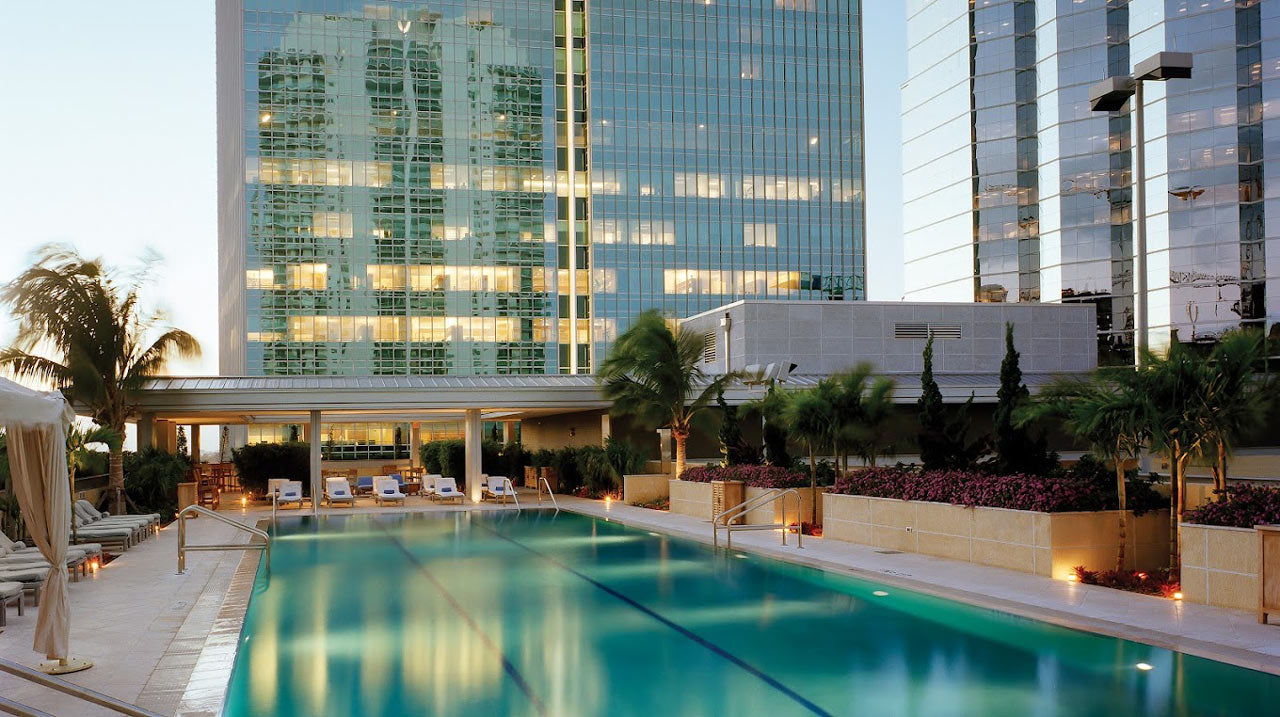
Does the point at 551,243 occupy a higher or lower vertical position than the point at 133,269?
higher

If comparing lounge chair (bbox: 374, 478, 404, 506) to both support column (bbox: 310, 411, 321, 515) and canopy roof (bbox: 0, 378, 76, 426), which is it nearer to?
support column (bbox: 310, 411, 321, 515)

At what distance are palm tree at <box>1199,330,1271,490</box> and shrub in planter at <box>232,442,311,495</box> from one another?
2779cm

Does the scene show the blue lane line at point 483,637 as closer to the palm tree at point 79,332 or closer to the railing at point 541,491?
the railing at point 541,491

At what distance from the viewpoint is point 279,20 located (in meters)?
67.9

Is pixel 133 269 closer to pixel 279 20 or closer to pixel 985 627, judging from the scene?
pixel 985 627

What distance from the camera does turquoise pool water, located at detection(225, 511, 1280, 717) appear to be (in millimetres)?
7930

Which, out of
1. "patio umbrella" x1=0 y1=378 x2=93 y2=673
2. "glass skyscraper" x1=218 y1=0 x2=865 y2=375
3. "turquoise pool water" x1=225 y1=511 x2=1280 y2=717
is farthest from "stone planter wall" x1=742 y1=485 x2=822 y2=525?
"glass skyscraper" x1=218 y1=0 x2=865 y2=375

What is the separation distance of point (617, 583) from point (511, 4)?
64922 mm

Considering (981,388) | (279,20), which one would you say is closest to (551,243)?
(279,20)

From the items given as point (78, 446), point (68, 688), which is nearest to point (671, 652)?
point (68, 688)

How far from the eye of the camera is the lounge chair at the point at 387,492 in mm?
28188

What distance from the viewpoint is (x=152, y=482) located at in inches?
952

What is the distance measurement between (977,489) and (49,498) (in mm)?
10812

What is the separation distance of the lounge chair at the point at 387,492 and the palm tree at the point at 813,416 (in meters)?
13.4
